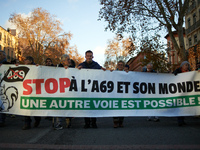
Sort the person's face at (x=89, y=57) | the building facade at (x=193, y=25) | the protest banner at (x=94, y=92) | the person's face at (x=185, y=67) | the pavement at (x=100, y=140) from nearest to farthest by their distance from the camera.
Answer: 1. the pavement at (x=100, y=140)
2. the protest banner at (x=94, y=92)
3. the person's face at (x=89, y=57)
4. the person's face at (x=185, y=67)
5. the building facade at (x=193, y=25)

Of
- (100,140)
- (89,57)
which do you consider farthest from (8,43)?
(100,140)

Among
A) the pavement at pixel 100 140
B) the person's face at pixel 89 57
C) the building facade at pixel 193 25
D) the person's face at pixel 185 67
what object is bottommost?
the pavement at pixel 100 140

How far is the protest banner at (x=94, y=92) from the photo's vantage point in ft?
19.6

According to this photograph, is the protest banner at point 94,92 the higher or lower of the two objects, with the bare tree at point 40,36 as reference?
lower

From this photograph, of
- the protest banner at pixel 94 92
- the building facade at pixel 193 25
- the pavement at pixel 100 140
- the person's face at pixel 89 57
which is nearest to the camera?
the pavement at pixel 100 140

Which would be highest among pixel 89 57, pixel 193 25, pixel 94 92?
Answer: pixel 193 25

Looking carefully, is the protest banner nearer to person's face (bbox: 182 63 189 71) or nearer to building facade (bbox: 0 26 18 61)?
person's face (bbox: 182 63 189 71)

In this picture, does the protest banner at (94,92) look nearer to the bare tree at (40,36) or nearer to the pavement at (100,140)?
the pavement at (100,140)

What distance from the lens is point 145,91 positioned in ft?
21.3

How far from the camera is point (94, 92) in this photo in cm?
621

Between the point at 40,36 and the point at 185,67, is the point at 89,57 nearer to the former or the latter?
the point at 185,67

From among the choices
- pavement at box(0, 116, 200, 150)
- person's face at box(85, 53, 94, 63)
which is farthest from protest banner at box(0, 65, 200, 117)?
pavement at box(0, 116, 200, 150)

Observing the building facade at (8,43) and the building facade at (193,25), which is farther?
the building facade at (8,43)

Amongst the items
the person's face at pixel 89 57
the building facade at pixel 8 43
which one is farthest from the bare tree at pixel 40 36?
the person's face at pixel 89 57
